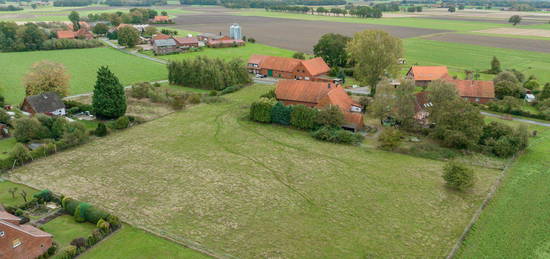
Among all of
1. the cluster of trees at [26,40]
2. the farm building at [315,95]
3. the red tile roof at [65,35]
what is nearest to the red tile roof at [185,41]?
the cluster of trees at [26,40]

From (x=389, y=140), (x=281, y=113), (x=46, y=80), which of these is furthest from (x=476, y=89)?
(x=46, y=80)

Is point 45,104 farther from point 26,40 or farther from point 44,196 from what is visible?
point 26,40

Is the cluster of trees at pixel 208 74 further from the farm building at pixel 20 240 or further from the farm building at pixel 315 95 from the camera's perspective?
the farm building at pixel 20 240

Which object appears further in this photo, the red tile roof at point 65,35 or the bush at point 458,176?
the red tile roof at point 65,35

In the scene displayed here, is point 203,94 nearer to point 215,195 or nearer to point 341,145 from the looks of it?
point 341,145

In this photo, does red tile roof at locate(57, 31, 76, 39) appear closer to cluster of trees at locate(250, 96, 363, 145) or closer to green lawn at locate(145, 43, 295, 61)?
green lawn at locate(145, 43, 295, 61)
